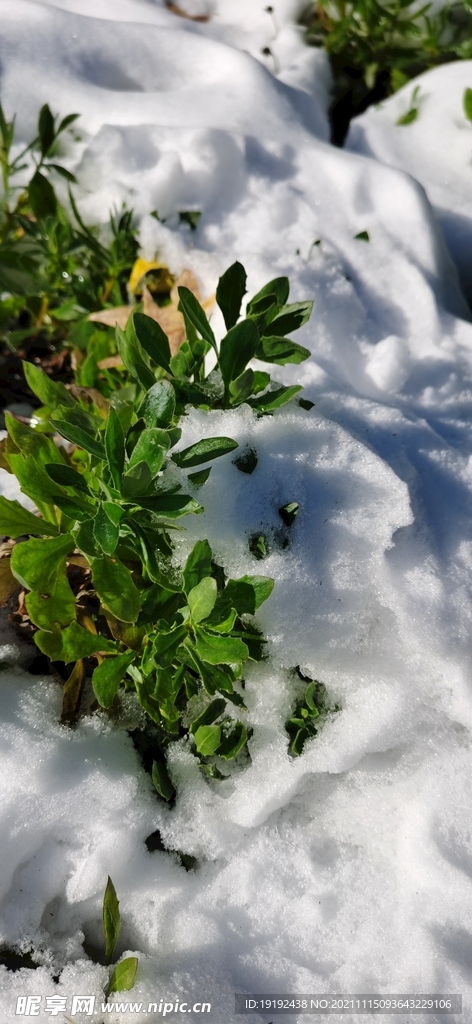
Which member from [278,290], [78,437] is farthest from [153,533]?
[278,290]

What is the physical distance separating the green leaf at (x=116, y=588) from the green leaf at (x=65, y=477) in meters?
0.13

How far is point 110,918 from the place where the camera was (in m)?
1.22

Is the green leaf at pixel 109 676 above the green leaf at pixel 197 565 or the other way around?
the other way around

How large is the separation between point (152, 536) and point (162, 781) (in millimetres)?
498

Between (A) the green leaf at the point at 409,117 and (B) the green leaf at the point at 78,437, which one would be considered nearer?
(B) the green leaf at the point at 78,437

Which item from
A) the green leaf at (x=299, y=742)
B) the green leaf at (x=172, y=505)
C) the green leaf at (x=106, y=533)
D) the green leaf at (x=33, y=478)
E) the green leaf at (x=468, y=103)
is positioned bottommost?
the green leaf at (x=299, y=742)

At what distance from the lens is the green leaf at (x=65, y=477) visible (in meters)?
1.16

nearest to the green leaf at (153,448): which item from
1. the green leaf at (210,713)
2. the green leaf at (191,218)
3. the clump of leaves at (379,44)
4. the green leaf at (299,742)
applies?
the green leaf at (210,713)

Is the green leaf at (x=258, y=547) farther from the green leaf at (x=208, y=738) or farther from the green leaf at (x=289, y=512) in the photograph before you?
the green leaf at (x=208, y=738)

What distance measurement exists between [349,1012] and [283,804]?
361 mm

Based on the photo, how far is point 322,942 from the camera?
1.29 m

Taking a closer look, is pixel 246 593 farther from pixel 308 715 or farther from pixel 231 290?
pixel 231 290

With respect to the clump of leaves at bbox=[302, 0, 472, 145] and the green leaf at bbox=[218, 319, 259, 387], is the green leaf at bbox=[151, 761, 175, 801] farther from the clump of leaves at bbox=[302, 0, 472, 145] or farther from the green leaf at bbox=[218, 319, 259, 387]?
the clump of leaves at bbox=[302, 0, 472, 145]

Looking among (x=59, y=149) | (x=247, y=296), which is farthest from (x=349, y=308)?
(x=59, y=149)
